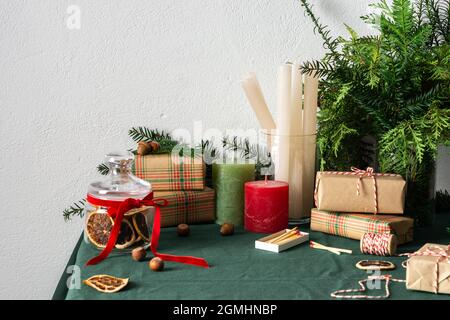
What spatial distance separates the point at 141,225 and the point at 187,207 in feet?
0.54

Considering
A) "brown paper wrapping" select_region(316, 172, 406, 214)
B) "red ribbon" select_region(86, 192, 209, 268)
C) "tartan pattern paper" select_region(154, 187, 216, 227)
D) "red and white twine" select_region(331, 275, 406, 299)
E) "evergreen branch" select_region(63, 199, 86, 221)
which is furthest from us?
"evergreen branch" select_region(63, 199, 86, 221)

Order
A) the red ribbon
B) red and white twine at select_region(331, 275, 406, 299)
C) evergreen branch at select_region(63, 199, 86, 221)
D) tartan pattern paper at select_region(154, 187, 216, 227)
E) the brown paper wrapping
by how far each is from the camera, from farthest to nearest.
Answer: evergreen branch at select_region(63, 199, 86, 221) → tartan pattern paper at select_region(154, 187, 216, 227) → the brown paper wrapping → the red ribbon → red and white twine at select_region(331, 275, 406, 299)

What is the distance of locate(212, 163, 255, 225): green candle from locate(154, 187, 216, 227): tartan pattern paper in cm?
2

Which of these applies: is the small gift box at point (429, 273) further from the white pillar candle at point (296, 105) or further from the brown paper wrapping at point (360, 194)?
the white pillar candle at point (296, 105)

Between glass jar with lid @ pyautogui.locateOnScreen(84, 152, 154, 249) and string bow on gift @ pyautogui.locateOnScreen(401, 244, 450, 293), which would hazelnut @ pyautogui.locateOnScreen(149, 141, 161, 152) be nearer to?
glass jar with lid @ pyautogui.locateOnScreen(84, 152, 154, 249)

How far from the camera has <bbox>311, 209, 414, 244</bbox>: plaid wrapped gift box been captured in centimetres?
99

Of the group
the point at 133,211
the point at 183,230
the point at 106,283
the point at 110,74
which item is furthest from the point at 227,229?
the point at 110,74

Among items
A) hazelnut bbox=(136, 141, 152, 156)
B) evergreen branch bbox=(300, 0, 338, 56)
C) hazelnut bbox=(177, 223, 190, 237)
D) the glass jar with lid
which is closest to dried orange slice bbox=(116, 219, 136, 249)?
the glass jar with lid

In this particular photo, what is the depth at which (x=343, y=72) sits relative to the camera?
3.51 feet

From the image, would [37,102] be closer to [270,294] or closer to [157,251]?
[157,251]

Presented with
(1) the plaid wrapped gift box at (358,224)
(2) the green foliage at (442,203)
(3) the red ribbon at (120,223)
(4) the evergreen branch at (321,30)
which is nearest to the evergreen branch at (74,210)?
(3) the red ribbon at (120,223)

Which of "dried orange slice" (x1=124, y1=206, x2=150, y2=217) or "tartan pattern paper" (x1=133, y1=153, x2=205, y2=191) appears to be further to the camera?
"tartan pattern paper" (x1=133, y1=153, x2=205, y2=191)

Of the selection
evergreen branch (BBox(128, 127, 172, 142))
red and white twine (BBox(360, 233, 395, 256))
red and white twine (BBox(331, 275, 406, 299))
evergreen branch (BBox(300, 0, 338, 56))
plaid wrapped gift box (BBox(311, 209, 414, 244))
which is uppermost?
evergreen branch (BBox(300, 0, 338, 56))

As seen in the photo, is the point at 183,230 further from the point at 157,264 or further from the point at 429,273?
the point at 429,273
